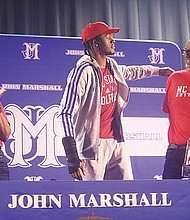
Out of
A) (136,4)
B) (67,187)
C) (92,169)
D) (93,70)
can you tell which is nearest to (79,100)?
(93,70)

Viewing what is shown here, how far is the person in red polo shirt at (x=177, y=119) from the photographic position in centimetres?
216

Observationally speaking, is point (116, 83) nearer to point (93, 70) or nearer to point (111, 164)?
point (93, 70)

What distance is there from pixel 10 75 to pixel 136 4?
1167 mm

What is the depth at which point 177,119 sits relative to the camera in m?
2.21

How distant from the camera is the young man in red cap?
212 cm

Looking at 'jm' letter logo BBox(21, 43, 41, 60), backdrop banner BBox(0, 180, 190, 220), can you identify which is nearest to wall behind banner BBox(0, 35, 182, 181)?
'jm' letter logo BBox(21, 43, 41, 60)

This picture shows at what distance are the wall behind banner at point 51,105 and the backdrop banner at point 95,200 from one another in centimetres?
75

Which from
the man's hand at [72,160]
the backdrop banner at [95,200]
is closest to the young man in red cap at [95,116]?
the man's hand at [72,160]

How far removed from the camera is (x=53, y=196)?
1.31 meters

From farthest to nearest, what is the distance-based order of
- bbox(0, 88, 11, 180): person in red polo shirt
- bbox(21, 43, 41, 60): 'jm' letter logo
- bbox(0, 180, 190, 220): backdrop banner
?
bbox(21, 43, 41, 60): 'jm' letter logo, bbox(0, 88, 11, 180): person in red polo shirt, bbox(0, 180, 190, 220): backdrop banner

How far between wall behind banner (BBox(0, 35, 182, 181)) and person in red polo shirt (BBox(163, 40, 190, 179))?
3cm

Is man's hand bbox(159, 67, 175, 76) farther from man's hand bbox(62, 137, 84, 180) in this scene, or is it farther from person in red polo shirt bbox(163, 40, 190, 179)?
man's hand bbox(62, 137, 84, 180)

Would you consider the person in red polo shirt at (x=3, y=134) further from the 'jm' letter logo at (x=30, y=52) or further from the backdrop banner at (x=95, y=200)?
the backdrop banner at (x=95, y=200)

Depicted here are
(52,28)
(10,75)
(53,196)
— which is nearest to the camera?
(53,196)
